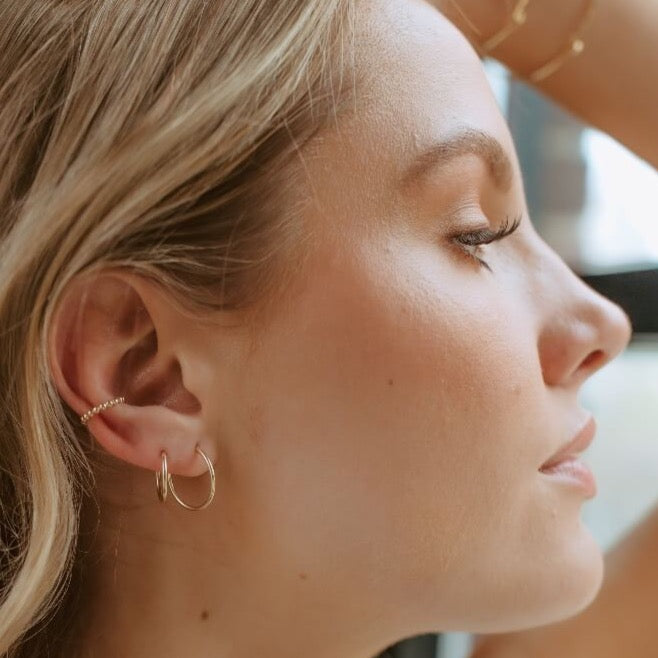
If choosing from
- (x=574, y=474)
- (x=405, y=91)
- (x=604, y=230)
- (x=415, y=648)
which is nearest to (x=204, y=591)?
(x=574, y=474)

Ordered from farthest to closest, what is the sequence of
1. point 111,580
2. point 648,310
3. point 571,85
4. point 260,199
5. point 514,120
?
1. point 514,120
2. point 648,310
3. point 571,85
4. point 111,580
5. point 260,199

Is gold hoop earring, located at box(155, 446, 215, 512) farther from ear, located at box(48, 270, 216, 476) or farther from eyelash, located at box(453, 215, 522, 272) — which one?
eyelash, located at box(453, 215, 522, 272)

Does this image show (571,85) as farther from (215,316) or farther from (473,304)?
(215,316)

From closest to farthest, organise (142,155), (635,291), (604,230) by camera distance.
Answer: (142,155) < (635,291) < (604,230)

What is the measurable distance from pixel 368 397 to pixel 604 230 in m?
0.95

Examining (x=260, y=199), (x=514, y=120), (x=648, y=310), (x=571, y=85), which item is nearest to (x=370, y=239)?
(x=260, y=199)

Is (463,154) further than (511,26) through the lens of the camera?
No

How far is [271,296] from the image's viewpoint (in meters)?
0.79

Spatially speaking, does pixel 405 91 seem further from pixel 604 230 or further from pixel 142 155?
pixel 604 230

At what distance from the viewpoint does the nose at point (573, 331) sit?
0.87 meters

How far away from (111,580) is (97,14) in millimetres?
494

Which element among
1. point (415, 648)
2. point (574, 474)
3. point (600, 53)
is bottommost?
point (415, 648)

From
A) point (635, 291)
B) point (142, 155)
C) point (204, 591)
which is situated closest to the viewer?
point (142, 155)

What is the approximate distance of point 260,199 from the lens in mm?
776
